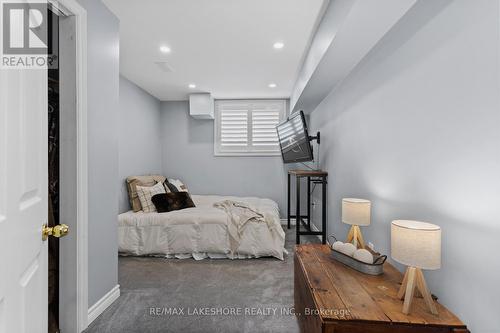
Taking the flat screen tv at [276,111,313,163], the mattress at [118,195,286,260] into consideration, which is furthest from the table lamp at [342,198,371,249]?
the flat screen tv at [276,111,313,163]

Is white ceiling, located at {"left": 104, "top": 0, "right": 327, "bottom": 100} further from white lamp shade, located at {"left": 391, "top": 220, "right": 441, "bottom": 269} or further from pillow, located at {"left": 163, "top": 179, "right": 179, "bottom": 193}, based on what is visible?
white lamp shade, located at {"left": 391, "top": 220, "right": 441, "bottom": 269}

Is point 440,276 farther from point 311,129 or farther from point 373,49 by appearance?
point 311,129

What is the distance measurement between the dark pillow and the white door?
2553 millimetres

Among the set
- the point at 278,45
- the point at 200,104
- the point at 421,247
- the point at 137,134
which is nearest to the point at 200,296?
the point at 421,247

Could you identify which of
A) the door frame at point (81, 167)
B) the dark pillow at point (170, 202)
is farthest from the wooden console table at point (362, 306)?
the dark pillow at point (170, 202)

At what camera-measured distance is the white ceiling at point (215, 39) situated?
6.76ft

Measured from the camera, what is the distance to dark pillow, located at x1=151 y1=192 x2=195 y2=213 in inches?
136

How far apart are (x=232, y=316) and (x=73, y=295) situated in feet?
3.79

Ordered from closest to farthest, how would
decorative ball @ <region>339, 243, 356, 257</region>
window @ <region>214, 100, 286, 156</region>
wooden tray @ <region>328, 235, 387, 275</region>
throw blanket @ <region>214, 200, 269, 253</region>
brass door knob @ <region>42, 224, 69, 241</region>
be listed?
brass door knob @ <region>42, 224, 69, 241</region> → wooden tray @ <region>328, 235, 387, 275</region> → decorative ball @ <region>339, 243, 356, 257</region> → throw blanket @ <region>214, 200, 269, 253</region> → window @ <region>214, 100, 286, 156</region>

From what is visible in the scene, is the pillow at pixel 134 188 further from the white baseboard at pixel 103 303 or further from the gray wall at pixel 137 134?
the white baseboard at pixel 103 303

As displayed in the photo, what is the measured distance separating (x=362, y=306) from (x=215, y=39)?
2.56 metres

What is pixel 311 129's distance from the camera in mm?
4754

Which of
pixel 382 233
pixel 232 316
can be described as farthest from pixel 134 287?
pixel 382 233

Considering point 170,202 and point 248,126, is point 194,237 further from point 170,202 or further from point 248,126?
point 248,126
